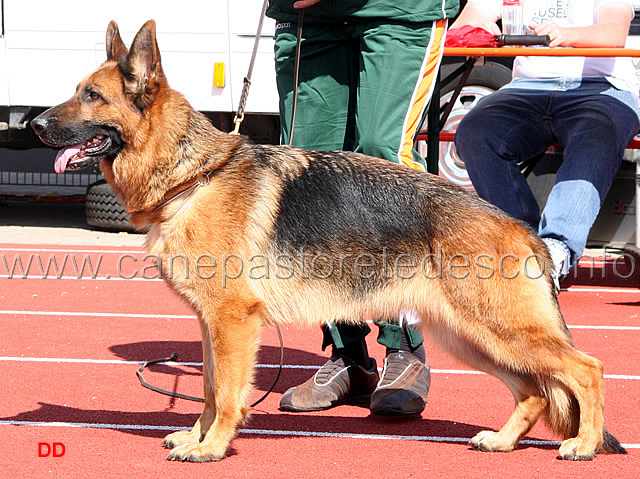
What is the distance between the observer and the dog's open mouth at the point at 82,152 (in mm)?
3307

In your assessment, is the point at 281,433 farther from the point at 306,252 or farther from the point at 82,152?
the point at 82,152

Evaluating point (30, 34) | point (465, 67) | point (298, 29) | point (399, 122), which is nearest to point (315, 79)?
point (298, 29)

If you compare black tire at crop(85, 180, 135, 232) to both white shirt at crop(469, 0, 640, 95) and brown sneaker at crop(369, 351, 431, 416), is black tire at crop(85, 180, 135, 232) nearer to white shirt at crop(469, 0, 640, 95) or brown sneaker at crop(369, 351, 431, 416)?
white shirt at crop(469, 0, 640, 95)

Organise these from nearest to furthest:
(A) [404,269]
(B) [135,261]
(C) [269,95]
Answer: (A) [404,269] < (B) [135,261] < (C) [269,95]

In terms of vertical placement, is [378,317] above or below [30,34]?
below

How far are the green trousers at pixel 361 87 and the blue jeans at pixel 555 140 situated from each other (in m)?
1.53

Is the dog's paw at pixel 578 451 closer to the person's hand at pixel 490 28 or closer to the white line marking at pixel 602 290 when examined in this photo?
the person's hand at pixel 490 28

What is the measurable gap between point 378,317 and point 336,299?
0.21m

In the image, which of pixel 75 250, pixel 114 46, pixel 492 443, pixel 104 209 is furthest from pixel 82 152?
pixel 104 209

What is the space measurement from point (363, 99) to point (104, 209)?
22.3 ft

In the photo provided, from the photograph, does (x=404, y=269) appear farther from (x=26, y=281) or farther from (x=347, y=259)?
(x=26, y=281)

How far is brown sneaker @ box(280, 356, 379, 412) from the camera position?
397 centimetres

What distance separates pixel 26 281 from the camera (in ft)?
24.2

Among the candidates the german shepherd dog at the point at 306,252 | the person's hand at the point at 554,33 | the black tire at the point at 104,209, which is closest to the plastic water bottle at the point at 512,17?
the person's hand at the point at 554,33
